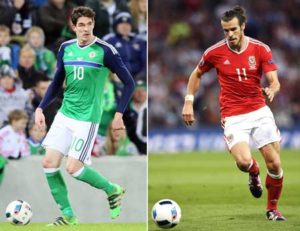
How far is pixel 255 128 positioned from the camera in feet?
28.8

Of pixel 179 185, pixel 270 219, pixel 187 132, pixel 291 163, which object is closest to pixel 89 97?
pixel 270 219

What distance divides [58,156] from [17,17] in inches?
123

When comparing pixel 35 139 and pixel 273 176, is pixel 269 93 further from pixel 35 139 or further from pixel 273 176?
pixel 35 139

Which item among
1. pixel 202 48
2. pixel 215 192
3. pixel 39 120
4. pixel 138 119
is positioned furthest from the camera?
pixel 202 48

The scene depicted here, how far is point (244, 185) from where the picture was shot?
13.8m

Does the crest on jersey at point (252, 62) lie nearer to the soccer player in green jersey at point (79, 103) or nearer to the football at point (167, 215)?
the soccer player in green jersey at point (79, 103)

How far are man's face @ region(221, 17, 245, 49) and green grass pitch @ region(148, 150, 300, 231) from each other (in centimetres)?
186

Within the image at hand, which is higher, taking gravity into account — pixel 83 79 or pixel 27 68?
pixel 27 68

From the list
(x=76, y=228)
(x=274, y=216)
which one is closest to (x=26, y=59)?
(x=76, y=228)

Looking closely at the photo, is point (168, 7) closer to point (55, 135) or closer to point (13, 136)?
point (13, 136)

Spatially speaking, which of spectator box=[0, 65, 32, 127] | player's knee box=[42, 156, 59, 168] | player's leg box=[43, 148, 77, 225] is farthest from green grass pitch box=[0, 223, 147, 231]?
spectator box=[0, 65, 32, 127]

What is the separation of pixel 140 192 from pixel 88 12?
3.45 metres

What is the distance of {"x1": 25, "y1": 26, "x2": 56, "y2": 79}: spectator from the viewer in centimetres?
1084

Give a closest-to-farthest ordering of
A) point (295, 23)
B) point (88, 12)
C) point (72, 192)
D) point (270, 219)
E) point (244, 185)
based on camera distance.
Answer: point (88, 12)
point (270, 219)
point (72, 192)
point (244, 185)
point (295, 23)
